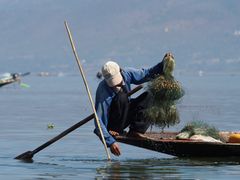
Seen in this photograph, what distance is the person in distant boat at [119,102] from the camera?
15336 millimetres

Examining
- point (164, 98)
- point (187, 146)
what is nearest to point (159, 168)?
point (187, 146)

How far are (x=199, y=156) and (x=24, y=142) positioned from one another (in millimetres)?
5823

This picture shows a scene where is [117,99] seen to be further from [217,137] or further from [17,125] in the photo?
[17,125]

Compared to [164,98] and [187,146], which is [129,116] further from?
[187,146]

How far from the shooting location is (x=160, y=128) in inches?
637

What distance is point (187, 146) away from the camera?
1542 centimetres

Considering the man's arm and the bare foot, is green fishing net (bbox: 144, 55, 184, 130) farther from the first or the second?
the bare foot

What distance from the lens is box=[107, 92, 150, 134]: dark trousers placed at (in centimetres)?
1547

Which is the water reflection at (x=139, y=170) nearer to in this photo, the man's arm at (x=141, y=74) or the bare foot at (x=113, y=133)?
the bare foot at (x=113, y=133)

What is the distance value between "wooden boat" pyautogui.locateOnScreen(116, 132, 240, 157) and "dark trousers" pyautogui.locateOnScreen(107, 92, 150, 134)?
0.82ft

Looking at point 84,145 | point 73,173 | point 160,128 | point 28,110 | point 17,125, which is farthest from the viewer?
point 28,110

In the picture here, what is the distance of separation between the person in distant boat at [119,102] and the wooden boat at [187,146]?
204 millimetres

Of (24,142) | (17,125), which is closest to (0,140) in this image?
(24,142)

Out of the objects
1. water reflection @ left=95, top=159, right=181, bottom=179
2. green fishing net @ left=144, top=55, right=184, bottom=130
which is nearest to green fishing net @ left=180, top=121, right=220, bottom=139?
green fishing net @ left=144, top=55, right=184, bottom=130
